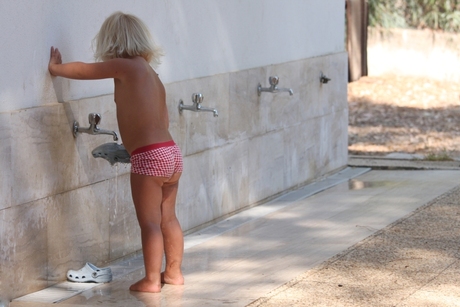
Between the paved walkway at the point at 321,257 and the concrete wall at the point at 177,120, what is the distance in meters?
0.23

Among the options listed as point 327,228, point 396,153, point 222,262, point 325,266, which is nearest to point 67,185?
point 222,262

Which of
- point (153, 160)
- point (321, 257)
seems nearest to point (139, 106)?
point (153, 160)

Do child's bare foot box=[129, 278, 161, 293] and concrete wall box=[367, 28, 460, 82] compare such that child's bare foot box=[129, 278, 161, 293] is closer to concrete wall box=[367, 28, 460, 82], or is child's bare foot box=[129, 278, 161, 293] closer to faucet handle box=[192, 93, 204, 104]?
faucet handle box=[192, 93, 204, 104]

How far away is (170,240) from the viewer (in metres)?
5.00

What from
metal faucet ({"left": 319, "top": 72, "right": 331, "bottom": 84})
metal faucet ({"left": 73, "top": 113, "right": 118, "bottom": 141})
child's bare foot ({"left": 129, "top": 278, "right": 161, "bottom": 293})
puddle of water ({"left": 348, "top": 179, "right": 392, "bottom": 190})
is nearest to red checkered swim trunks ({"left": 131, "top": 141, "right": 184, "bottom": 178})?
metal faucet ({"left": 73, "top": 113, "right": 118, "bottom": 141})

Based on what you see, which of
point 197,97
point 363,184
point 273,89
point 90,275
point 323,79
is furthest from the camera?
point 323,79

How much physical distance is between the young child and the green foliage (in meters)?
13.1

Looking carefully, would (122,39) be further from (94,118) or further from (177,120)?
(177,120)

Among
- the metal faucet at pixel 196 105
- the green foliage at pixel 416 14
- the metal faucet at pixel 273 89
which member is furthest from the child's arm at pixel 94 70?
the green foliage at pixel 416 14

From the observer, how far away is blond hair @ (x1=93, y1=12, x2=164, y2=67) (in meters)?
4.81

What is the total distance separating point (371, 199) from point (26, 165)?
3665 millimetres

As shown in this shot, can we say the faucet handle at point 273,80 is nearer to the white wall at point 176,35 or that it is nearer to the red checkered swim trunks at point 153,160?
the white wall at point 176,35

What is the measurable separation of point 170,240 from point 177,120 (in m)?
1.44

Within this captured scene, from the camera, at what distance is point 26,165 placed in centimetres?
473
